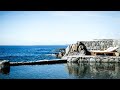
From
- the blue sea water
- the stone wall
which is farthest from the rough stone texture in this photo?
the blue sea water

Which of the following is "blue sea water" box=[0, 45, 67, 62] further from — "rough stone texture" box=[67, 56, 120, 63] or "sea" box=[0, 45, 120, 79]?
"sea" box=[0, 45, 120, 79]

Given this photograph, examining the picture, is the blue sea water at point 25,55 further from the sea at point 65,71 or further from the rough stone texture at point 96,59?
the sea at point 65,71

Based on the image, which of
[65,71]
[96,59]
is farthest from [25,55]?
[65,71]

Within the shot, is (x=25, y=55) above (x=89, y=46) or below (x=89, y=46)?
below

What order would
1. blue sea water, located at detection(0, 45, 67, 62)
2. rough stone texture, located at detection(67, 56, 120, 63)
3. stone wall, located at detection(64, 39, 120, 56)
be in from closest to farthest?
rough stone texture, located at detection(67, 56, 120, 63) < stone wall, located at detection(64, 39, 120, 56) < blue sea water, located at detection(0, 45, 67, 62)

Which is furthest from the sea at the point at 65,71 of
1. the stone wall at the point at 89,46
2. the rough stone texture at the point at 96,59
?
the stone wall at the point at 89,46

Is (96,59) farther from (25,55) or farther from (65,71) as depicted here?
(25,55)

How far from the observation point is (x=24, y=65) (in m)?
14.7

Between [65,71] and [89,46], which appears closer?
Answer: [65,71]
